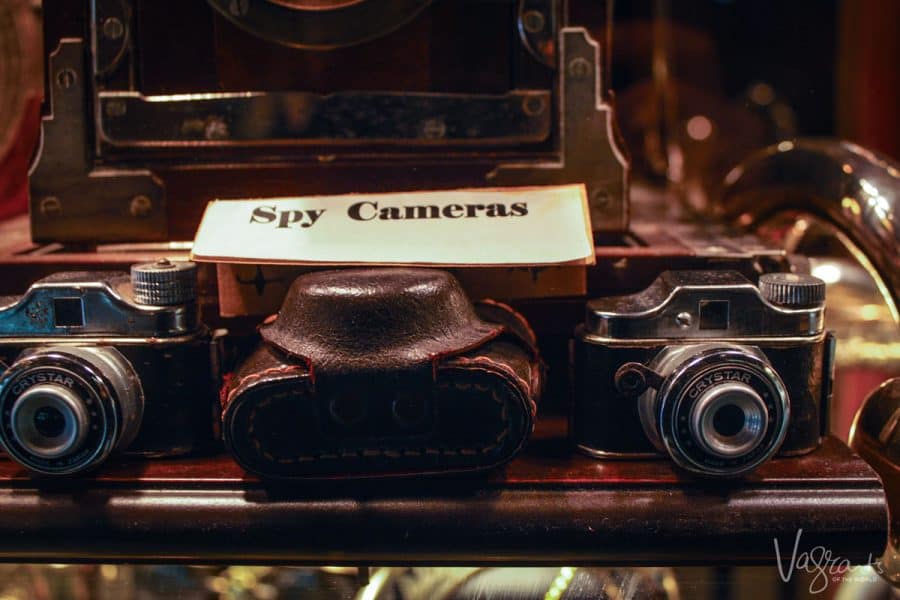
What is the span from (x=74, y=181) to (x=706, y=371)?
1.42 ft

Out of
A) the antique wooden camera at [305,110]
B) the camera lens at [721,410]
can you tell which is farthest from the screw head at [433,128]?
the camera lens at [721,410]

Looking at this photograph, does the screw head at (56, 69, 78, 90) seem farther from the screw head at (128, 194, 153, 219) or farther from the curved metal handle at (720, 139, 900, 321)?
the curved metal handle at (720, 139, 900, 321)

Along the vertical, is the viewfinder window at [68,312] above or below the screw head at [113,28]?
below

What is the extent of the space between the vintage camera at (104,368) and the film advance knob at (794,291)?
318mm

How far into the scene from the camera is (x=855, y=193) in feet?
2.18

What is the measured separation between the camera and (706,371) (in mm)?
475

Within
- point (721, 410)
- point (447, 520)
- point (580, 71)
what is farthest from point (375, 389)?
point (580, 71)

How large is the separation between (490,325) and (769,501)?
0.18 metres

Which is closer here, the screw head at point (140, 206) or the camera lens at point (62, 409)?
the camera lens at point (62, 409)

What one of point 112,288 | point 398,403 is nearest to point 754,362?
point 398,403

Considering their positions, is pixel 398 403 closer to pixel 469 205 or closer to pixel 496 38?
pixel 469 205

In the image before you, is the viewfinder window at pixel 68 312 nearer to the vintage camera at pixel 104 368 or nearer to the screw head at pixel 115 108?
the vintage camera at pixel 104 368

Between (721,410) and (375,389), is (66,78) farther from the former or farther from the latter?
(721,410)

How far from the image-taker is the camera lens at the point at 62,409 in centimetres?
47
